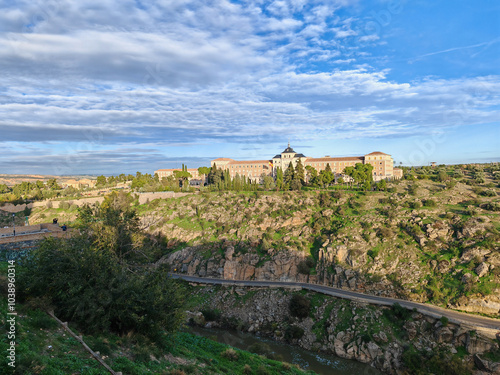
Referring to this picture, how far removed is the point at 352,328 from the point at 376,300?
436cm

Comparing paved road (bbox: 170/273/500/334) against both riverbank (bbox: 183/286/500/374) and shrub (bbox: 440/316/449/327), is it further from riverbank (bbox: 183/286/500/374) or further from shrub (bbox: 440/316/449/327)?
riverbank (bbox: 183/286/500/374)

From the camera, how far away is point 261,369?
58.7 feet

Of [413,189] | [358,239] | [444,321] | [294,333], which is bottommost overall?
[294,333]

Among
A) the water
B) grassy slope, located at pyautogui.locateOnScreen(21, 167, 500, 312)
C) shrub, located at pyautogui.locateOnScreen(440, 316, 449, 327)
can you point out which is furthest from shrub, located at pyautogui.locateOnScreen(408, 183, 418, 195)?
the water

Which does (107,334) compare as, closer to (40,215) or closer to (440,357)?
(440,357)

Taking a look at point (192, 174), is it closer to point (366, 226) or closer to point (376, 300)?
point (366, 226)

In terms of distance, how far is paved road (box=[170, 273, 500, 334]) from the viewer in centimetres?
2717

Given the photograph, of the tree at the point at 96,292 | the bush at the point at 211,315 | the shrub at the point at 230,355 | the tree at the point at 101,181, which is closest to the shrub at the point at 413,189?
the bush at the point at 211,315

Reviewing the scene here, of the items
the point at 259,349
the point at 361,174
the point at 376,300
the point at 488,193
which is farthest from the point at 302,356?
the point at 361,174

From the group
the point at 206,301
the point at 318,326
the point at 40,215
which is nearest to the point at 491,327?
the point at 318,326

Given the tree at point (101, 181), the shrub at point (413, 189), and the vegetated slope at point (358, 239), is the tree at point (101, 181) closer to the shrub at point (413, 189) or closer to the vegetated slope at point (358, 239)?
the vegetated slope at point (358, 239)

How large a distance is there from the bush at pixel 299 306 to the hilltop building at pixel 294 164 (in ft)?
177

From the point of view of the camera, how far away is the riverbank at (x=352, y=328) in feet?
82.9

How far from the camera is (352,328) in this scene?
29828 millimetres
